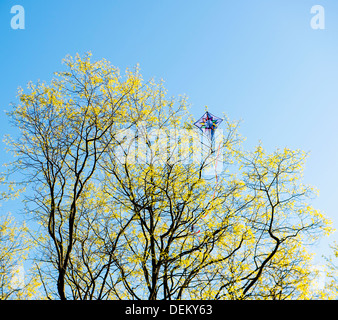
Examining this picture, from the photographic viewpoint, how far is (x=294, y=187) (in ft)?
42.1

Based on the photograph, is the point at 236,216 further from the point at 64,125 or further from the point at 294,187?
the point at 64,125

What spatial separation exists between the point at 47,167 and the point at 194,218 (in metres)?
5.80

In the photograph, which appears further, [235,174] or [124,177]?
[235,174]

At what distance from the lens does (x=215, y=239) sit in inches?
451

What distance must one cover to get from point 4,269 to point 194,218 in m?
11.5

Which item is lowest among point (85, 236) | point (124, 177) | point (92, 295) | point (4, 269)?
point (92, 295)

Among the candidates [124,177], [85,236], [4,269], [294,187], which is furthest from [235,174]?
[4,269]

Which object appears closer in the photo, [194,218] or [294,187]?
[194,218]

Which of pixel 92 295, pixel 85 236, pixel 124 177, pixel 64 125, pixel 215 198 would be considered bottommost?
pixel 92 295

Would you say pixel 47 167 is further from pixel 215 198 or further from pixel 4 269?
pixel 4 269
